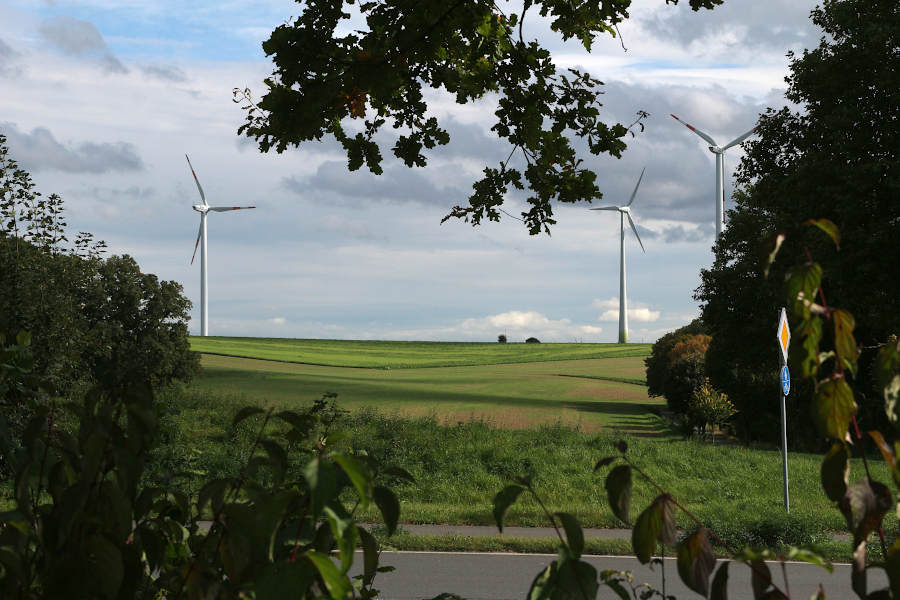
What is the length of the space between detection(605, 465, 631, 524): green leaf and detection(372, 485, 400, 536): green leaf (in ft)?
1.35

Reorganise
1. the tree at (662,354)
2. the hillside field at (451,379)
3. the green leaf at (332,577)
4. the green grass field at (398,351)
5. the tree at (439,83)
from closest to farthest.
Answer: the green leaf at (332,577)
the tree at (439,83)
the hillside field at (451,379)
the tree at (662,354)
the green grass field at (398,351)

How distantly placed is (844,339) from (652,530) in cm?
49

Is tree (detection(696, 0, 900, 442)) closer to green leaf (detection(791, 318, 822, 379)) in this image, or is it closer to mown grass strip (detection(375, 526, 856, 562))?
mown grass strip (detection(375, 526, 856, 562))

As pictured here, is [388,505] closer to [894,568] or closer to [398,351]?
[894,568]

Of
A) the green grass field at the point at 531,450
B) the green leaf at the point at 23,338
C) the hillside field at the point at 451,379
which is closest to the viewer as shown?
the green leaf at the point at 23,338

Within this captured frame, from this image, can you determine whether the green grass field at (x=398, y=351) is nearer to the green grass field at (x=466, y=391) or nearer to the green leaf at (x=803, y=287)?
the green grass field at (x=466, y=391)

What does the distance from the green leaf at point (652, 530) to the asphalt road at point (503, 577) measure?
26.4 feet

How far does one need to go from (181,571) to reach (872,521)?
145 centimetres

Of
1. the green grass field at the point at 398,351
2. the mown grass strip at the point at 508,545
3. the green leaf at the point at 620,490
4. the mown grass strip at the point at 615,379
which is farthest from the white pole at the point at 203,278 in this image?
the green leaf at the point at 620,490

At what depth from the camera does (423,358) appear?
94062 mm

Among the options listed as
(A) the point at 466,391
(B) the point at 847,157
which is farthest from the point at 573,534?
(A) the point at 466,391

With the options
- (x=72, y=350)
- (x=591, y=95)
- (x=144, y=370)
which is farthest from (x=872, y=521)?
(x=144, y=370)

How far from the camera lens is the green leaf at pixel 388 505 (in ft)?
5.35

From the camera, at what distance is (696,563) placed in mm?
1520
